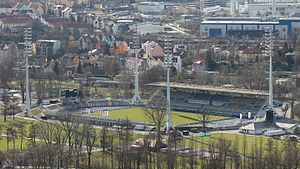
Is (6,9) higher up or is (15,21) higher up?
(6,9)

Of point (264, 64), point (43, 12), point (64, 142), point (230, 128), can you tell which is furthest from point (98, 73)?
point (43, 12)

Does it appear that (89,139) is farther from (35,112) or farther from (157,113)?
(35,112)

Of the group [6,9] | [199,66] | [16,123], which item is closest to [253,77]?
[199,66]

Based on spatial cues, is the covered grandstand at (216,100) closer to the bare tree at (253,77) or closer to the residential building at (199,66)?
the bare tree at (253,77)

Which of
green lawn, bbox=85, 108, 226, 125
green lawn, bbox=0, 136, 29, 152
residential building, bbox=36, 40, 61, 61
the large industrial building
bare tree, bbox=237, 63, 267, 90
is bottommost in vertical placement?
green lawn, bbox=85, 108, 226, 125

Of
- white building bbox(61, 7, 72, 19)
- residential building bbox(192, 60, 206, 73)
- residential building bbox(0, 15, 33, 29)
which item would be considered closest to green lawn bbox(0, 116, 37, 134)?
residential building bbox(192, 60, 206, 73)

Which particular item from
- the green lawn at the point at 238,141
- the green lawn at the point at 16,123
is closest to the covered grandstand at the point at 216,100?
the green lawn at the point at 238,141

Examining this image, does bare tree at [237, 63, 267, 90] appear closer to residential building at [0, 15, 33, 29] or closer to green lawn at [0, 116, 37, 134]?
green lawn at [0, 116, 37, 134]

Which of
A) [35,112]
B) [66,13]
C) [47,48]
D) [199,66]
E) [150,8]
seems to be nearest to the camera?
[35,112]
